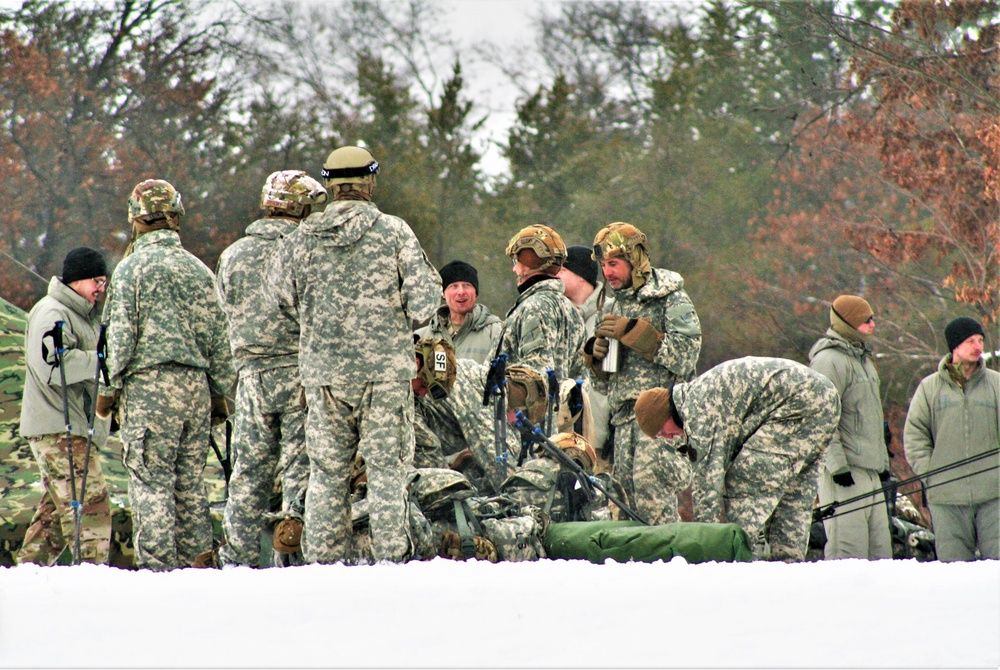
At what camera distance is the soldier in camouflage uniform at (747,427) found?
6.46m

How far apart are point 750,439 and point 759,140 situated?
21.4 meters

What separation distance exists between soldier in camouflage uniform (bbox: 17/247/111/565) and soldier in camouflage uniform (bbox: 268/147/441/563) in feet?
6.68

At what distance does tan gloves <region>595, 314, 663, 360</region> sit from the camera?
289 inches

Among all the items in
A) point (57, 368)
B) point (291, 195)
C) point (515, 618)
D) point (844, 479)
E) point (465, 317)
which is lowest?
point (515, 618)

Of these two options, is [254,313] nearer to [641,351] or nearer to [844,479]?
[641,351]

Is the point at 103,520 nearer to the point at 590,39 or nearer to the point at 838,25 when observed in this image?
the point at 838,25

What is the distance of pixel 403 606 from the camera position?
177 inches

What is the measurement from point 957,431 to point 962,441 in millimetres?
77

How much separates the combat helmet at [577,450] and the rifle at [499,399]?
0.30 meters

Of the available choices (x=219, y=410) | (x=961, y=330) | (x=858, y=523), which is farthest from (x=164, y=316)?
(x=961, y=330)

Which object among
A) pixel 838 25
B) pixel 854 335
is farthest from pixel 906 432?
pixel 838 25

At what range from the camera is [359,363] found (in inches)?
235

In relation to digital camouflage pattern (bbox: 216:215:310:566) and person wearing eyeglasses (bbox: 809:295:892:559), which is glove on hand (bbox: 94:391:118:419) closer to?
digital camouflage pattern (bbox: 216:215:310:566)

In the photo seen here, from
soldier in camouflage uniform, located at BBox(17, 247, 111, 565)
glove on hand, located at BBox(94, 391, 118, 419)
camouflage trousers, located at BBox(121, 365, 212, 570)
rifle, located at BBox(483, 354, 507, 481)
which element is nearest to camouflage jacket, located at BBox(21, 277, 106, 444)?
soldier in camouflage uniform, located at BBox(17, 247, 111, 565)
